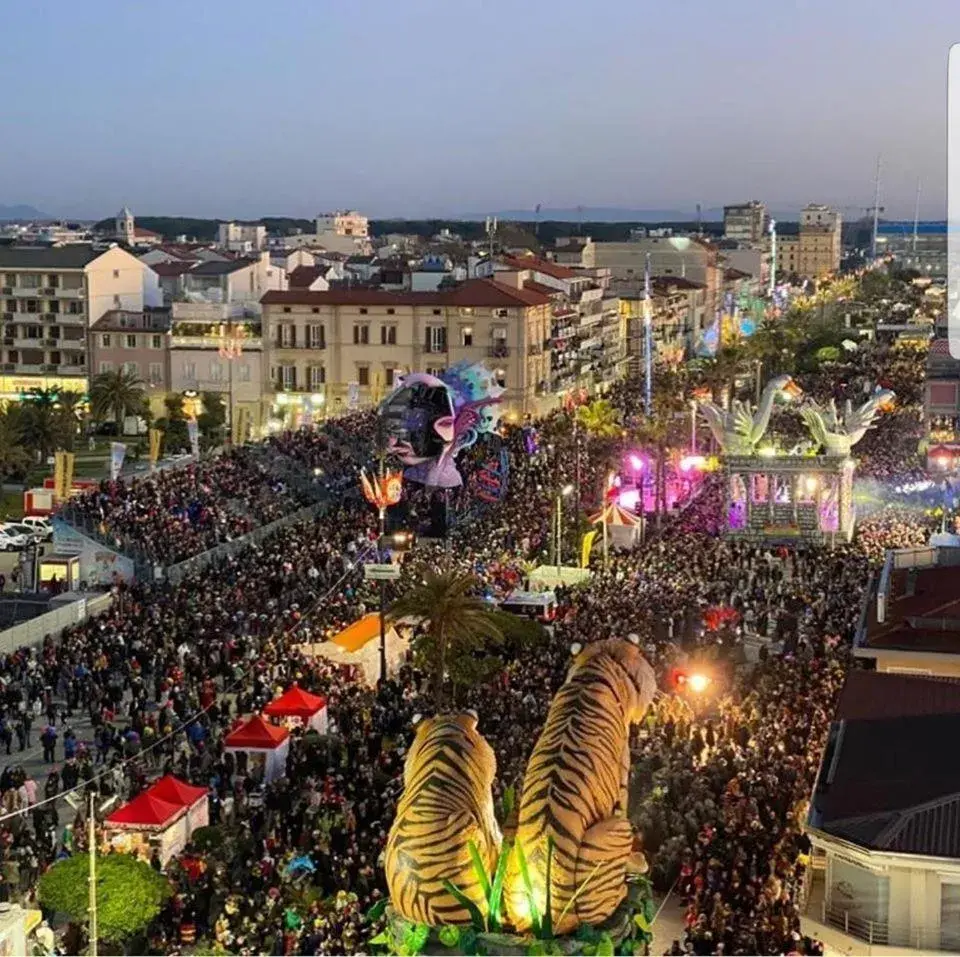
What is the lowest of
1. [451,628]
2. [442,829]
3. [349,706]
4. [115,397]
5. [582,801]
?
[349,706]

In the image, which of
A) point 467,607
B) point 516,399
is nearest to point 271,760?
point 467,607

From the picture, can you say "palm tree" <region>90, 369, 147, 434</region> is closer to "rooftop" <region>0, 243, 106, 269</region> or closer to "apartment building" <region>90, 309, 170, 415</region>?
"apartment building" <region>90, 309, 170, 415</region>

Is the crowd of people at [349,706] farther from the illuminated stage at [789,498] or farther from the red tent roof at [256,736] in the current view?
the illuminated stage at [789,498]

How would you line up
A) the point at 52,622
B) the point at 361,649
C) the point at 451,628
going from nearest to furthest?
the point at 451,628 → the point at 361,649 → the point at 52,622

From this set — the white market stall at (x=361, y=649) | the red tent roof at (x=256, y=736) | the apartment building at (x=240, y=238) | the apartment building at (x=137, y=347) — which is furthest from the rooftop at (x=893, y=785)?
the apartment building at (x=240, y=238)

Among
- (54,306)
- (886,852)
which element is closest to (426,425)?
(886,852)

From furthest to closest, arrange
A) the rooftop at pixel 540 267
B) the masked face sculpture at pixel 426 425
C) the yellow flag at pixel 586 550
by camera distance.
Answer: the rooftop at pixel 540 267
the masked face sculpture at pixel 426 425
the yellow flag at pixel 586 550

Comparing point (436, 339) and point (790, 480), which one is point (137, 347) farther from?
point (790, 480)
